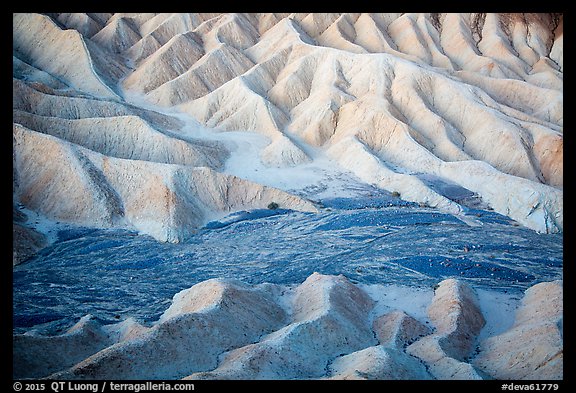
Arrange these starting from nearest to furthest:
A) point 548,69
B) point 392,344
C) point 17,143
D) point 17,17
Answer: point 392,344 < point 17,143 < point 548,69 < point 17,17

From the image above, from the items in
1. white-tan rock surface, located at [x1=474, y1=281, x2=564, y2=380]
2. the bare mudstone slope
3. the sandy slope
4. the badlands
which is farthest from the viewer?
the sandy slope

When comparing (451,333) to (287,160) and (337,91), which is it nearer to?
(287,160)

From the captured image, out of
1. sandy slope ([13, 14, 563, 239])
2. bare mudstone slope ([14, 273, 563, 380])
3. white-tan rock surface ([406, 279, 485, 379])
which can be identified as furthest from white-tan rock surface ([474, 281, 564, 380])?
sandy slope ([13, 14, 563, 239])

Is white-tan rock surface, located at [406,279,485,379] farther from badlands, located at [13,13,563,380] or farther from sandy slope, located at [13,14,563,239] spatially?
sandy slope, located at [13,14,563,239]

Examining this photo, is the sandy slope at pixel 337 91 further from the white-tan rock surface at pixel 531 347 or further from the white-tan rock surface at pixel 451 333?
the white-tan rock surface at pixel 531 347

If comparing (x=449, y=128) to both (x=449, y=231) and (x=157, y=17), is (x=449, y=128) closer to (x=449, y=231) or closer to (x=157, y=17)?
(x=449, y=231)

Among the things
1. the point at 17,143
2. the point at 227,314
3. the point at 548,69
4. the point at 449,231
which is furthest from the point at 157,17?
the point at 227,314

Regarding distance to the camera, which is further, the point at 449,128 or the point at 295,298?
the point at 449,128
